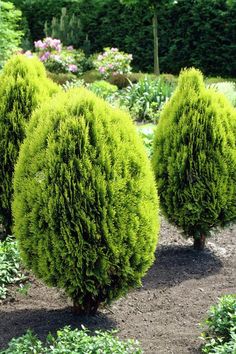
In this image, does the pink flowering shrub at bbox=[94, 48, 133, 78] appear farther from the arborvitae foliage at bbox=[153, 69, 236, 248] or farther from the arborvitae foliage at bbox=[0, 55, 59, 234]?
the arborvitae foliage at bbox=[153, 69, 236, 248]

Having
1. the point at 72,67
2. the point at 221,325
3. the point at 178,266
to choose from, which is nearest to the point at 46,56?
the point at 72,67

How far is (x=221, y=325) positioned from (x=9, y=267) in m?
1.74

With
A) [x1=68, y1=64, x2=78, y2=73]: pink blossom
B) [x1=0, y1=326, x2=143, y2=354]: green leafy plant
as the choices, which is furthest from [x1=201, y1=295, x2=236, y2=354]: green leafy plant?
[x1=68, y1=64, x2=78, y2=73]: pink blossom

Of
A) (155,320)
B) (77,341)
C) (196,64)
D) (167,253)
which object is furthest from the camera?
(196,64)

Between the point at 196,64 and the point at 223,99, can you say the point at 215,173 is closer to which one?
the point at 223,99

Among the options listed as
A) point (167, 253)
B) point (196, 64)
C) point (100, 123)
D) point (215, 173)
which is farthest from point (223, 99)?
point (196, 64)

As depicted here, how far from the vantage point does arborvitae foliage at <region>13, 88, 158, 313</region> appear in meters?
4.23

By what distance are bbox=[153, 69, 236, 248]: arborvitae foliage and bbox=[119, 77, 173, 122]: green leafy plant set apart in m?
5.75

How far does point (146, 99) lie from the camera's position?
12.2 meters

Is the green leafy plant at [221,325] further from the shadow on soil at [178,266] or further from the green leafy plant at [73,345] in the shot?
the shadow on soil at [178,266]

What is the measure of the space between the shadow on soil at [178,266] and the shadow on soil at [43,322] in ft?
2.52

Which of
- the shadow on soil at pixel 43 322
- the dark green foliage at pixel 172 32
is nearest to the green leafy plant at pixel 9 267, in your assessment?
the shadow on soil at pixel 43 322

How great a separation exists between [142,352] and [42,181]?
3.87 feet

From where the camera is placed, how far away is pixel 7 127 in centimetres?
580
